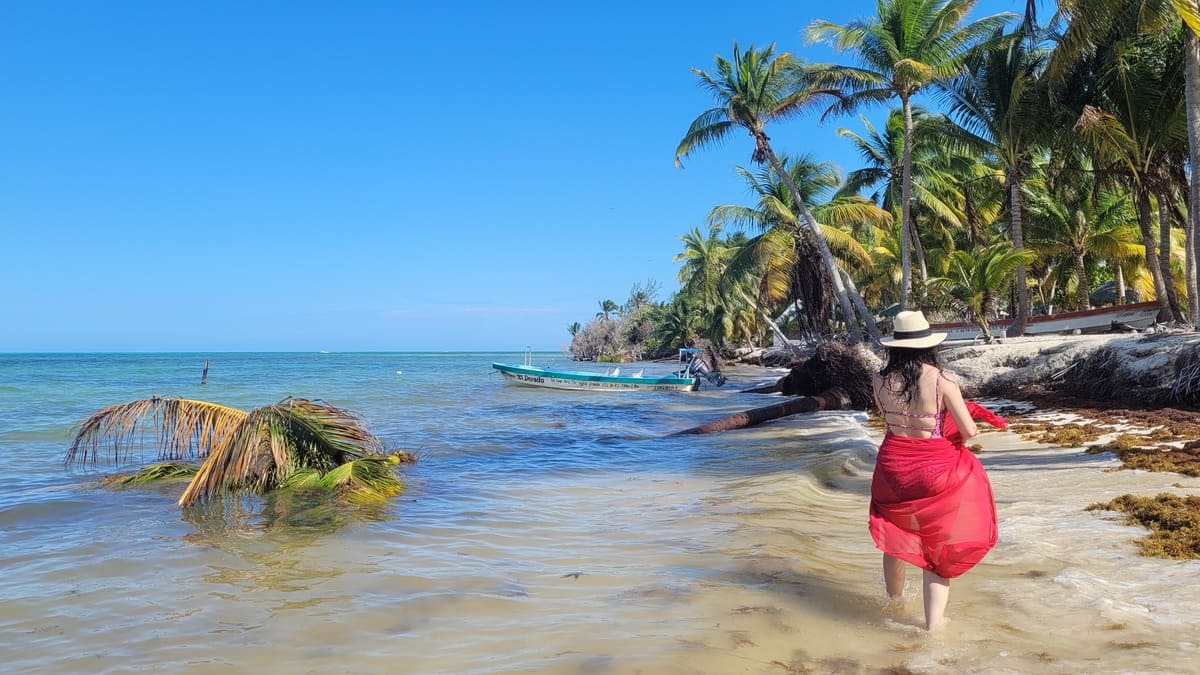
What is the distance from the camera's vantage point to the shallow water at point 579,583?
3637 millimetres

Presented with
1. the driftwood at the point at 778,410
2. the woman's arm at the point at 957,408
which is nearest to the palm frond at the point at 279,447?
the woman's arm at the point at 957,408

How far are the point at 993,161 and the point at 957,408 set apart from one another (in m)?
33.6

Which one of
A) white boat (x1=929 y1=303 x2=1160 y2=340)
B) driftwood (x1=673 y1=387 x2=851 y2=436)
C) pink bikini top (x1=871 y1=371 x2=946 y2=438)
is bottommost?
driftwood (x1=673 y1=387 x2=851 y2=436)

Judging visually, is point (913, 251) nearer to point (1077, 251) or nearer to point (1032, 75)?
point (1077, 251)

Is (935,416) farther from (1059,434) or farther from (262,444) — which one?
(1059,434)

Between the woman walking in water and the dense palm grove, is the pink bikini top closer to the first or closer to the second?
the woman walking in water

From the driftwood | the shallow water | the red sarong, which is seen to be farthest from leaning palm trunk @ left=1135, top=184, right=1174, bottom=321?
the red sarong

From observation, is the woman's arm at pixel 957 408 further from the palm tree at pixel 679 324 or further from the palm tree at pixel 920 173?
the palm tree at pixel 679 324

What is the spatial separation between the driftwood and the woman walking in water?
1093 cm

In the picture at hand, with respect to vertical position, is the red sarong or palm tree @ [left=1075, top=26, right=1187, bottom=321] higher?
palm tree @ [left=1075, top=26, right=1187, bottom=321]

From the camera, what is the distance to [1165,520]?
5.01 m

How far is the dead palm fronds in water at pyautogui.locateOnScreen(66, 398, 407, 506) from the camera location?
23.9 feet

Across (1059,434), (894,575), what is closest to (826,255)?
(1059,434)

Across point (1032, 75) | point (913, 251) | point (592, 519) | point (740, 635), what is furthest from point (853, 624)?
point (913, 251)
